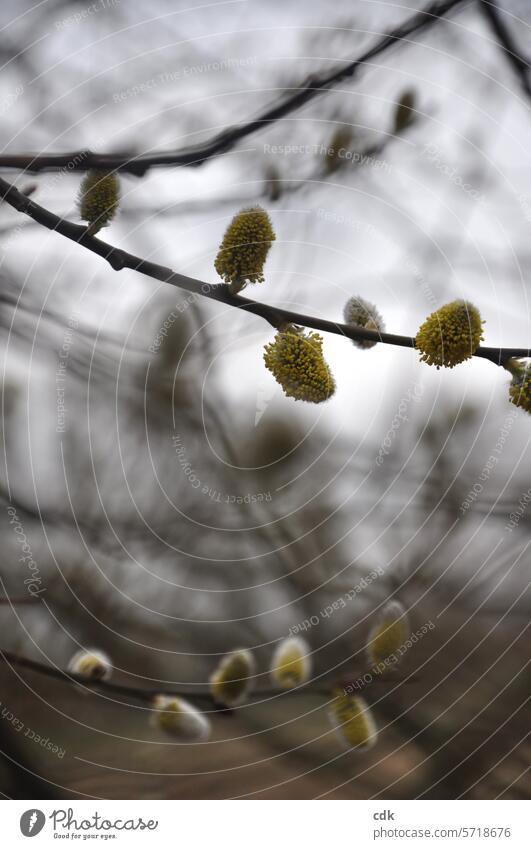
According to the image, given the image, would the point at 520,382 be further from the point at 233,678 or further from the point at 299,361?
the point at 233,678

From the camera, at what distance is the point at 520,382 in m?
0.36

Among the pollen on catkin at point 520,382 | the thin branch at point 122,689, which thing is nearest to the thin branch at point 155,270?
the pollen on catkin at point 520,382

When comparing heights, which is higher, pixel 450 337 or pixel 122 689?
pixel 450 337

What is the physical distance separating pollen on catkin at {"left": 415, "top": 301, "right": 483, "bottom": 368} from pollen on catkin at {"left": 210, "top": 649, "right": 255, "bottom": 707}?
0.77 ft

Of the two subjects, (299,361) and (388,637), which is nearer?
(299,361)

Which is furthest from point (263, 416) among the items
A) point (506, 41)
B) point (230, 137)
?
point (506, 41)

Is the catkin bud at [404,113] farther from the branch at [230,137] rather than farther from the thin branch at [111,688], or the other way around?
the thin branch at [111,688]

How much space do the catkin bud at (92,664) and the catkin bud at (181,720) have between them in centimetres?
4

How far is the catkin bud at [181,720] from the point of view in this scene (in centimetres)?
40

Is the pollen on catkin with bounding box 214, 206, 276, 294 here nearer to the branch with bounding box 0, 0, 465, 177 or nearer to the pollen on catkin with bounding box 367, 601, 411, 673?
the branch with bounding box 0, 0, 465, 177

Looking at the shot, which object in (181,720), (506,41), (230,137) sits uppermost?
(506,41)

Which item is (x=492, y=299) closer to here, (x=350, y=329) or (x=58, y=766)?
(x=350, y=329)

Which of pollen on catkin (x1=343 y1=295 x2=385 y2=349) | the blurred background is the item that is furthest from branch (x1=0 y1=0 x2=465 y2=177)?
pollen on catkin (x1=343 y1=295 x2=385 y2=349)

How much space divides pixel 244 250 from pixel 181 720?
0.31 metres
